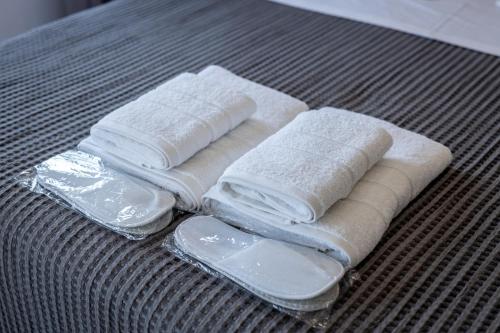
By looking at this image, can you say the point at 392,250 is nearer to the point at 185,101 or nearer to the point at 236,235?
the point at 236,235

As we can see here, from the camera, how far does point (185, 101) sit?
3.85 ft

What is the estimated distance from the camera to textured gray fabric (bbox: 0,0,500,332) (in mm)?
893

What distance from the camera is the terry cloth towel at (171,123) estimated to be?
1060 mm

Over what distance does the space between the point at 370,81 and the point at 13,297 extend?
0.94 m

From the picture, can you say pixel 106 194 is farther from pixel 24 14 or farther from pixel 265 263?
pixel 24 14

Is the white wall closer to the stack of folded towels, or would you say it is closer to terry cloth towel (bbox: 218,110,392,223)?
the stack of folded towels

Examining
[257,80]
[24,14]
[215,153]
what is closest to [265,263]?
[215,153]

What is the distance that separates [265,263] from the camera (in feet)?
3.00

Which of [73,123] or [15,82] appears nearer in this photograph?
[73,123]

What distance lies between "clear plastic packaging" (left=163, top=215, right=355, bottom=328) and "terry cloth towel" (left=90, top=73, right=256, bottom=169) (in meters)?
0.13

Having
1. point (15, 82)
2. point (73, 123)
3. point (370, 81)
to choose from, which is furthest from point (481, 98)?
point (15, 82)

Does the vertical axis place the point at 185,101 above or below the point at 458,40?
above

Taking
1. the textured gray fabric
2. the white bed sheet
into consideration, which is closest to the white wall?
the textured gray fabric

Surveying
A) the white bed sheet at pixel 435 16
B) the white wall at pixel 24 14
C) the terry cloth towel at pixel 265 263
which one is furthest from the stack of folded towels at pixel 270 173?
the white wall at pixel 24 14
